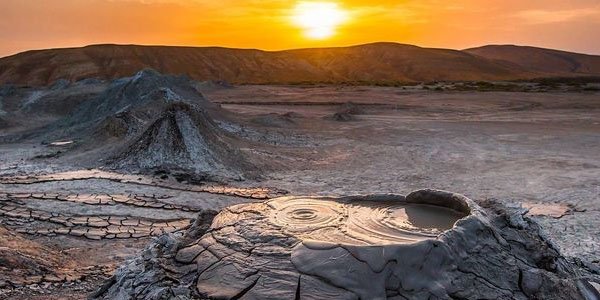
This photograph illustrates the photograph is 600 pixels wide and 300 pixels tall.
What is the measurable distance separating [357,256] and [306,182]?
6772mm

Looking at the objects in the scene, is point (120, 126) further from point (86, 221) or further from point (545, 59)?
point (545, 59)

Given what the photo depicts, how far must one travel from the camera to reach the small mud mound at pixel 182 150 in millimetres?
10977

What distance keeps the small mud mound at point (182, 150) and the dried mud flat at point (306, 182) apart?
55cm

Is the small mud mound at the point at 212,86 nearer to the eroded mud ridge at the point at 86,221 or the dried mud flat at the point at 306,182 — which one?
the dried mud flat at the point at 306,182

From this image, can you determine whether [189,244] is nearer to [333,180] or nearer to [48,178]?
[333,180]

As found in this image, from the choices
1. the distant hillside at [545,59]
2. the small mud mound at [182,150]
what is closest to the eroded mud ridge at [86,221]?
the small mud mound at [182,150]

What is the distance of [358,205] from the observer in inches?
204

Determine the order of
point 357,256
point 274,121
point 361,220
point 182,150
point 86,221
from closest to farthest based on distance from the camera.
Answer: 1. point 357,256
2. point 361,220
3. point 86,221
4. point 182,150
5. point 274,121

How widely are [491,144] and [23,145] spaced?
518 inches

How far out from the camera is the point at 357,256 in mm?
3820

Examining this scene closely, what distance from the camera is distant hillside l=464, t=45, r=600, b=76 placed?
3427 inches

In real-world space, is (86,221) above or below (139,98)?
below

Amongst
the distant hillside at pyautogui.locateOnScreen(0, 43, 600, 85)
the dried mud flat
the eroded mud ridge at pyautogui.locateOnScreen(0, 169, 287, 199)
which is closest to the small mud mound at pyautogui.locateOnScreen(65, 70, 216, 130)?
the dried mud flat

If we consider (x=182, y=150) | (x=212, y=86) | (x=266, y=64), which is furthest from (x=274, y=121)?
(x=266, y=64)
